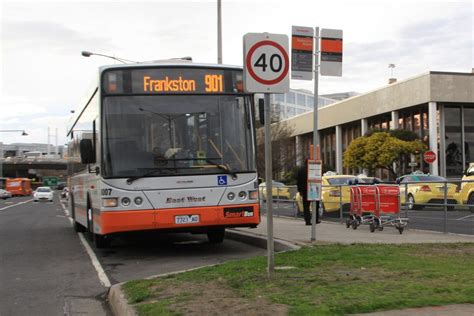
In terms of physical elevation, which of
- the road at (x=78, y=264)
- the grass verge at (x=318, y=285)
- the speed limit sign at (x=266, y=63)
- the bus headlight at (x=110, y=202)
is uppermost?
the speed limit sign at (x=266, y=63)

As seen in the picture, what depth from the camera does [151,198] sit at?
10047 mm

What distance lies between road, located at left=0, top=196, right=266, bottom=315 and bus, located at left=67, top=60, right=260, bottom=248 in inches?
27.3

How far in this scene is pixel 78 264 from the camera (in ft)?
33.7

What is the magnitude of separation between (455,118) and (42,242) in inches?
1627

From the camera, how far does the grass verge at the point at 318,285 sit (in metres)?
5.53

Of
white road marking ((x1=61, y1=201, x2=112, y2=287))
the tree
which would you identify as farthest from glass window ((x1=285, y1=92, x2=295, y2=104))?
white road marking ((x1=61, y1=201, x2=112, y2=287))

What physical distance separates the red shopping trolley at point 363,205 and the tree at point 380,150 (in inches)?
1151

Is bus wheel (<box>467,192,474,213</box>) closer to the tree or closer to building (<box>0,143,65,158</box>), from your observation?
the tree

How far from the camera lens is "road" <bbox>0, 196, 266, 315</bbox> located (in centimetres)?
719

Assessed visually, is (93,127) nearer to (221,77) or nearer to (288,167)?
(221,77)

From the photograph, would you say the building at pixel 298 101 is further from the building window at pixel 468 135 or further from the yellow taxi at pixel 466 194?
the yellow taxi at pixel 466 194

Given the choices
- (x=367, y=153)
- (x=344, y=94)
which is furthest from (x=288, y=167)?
(x=344, y=94)

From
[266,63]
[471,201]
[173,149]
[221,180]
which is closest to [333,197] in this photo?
[471,201]

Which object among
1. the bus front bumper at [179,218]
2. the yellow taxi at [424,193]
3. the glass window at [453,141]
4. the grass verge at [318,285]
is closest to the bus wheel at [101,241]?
the bus front bumper at [179,218]
